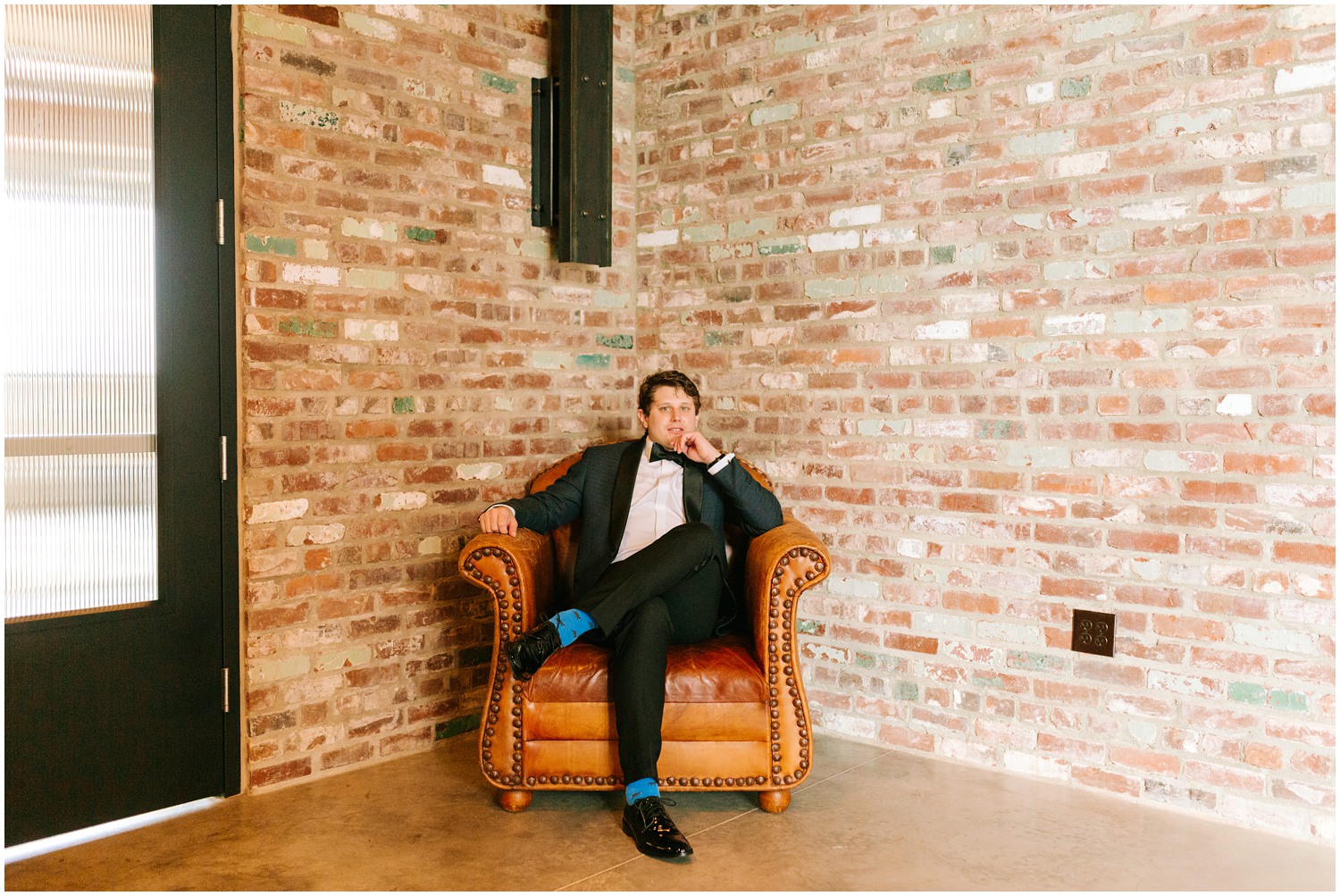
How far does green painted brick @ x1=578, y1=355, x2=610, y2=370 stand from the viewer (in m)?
4.03

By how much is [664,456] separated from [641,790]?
1098 millimetres

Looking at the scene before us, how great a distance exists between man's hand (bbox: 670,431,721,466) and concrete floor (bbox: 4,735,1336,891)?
0.99 m

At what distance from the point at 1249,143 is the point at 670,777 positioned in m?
2.29

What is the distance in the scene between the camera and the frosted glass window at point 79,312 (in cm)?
266

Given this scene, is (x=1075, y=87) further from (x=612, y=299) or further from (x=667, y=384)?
(x=612, y=299)

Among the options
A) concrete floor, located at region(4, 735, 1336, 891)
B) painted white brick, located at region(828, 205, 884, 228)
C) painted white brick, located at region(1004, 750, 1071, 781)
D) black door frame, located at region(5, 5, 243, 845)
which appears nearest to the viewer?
concrete floor, located at region(4, 735, 1336, 891)

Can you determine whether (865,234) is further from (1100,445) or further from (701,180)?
(1100,445)

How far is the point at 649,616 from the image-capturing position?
289cm

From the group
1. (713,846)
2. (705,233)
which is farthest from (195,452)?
(705,233)

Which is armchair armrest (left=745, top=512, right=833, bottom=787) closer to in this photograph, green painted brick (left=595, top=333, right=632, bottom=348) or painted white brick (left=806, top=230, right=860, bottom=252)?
painted white brick (left=806, top=230, right=860, bottom=252)

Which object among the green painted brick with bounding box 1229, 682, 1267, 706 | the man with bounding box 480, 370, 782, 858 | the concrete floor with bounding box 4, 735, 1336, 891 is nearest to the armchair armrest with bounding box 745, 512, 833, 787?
the concrete floor with bounding box 4, 735, 1336, 891

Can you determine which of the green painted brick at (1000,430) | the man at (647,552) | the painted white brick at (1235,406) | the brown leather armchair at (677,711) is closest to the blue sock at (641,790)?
the man at (647,552)

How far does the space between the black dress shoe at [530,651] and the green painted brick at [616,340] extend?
1.53m

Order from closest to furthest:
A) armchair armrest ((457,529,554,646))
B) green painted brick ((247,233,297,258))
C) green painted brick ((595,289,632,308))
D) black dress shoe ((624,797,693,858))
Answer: black dress shoe ((624,797,693,858)) < armchair armrest ((457,529,554,646)) < green painted brick ((247,233,297,258)) < green painted brick ((595,289,632,308))
